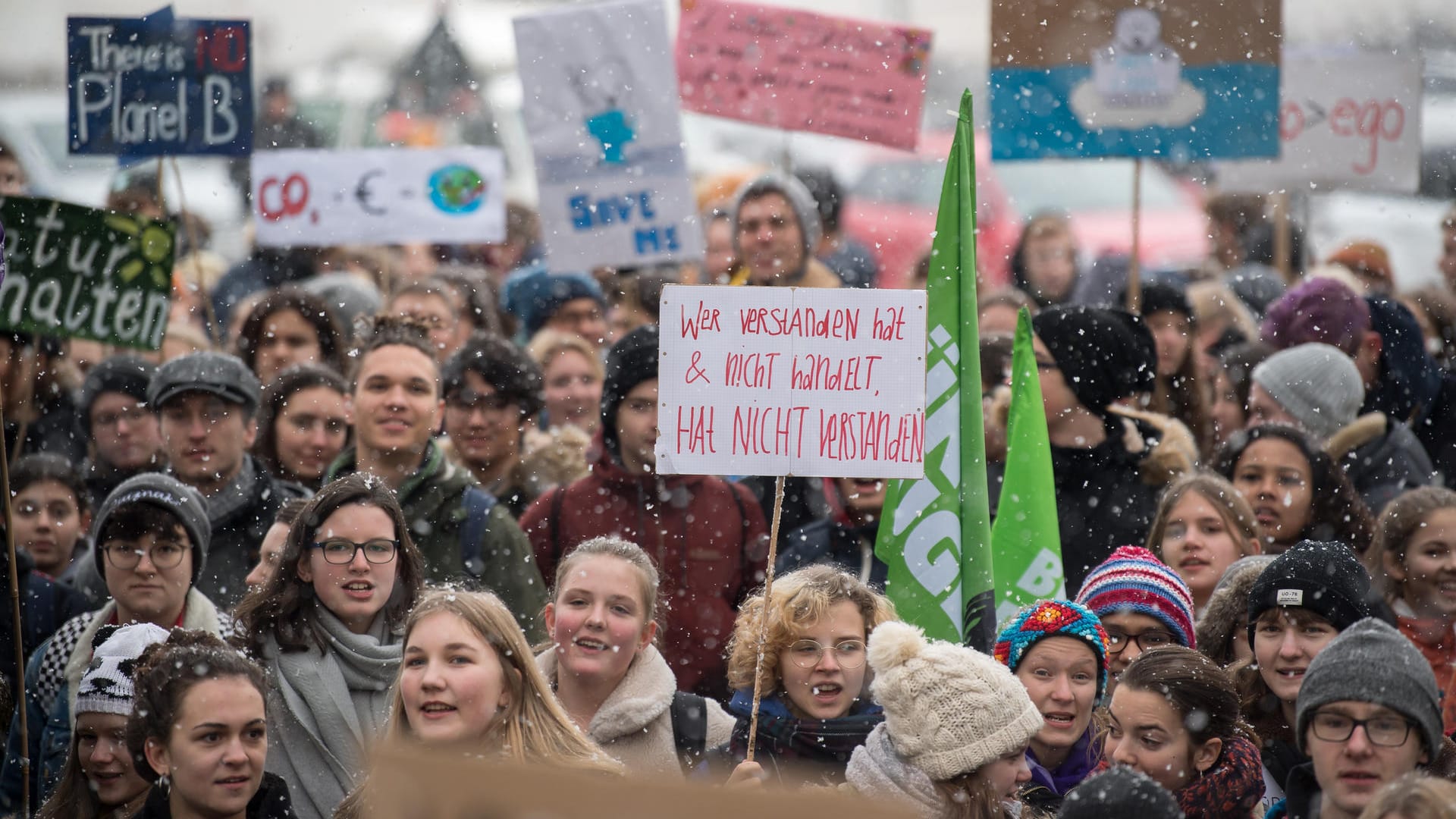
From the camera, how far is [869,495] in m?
6.08

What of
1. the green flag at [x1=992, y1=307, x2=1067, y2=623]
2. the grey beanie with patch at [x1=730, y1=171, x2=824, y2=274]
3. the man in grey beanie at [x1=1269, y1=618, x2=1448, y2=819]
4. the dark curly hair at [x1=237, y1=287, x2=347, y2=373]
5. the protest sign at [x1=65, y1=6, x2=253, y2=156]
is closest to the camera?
the man in grey beanie at [x1=1269, y1=618, x2=1448, y2=819]

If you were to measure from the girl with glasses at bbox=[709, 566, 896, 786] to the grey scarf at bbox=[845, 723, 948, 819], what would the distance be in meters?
0.35

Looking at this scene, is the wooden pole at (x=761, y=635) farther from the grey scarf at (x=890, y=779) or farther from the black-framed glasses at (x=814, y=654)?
the grey scarf at (x=890, y=779)

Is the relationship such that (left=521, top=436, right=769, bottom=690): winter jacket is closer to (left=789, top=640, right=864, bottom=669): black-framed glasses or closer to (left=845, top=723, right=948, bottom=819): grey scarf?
(left=789, top=640, right=864, bottom=669): black-framed glasses

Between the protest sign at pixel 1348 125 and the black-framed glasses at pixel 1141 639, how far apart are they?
4.93 metres

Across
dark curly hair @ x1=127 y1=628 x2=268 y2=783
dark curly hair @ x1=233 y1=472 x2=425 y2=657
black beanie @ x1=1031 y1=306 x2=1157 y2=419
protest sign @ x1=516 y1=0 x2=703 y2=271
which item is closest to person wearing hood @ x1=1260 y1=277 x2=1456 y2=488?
black beanie @ x1=1031 y1=306 x2=1157 y2=419

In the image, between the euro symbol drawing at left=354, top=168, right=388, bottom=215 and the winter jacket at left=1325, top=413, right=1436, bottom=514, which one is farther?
the euro symbol drawing at left=354, top=168, right=388, bottom=215

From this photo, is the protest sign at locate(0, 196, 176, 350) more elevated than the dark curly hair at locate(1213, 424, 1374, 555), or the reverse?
the protest sign at locate(0, 196, 176, 350)

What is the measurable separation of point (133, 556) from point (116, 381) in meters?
2.16

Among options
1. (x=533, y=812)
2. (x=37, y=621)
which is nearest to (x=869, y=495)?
(x=37, y=621)

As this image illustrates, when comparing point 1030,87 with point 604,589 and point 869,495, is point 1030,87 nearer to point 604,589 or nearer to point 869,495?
point 869,495

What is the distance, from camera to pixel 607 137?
8.44 m

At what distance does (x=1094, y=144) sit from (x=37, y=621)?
4.76 metres

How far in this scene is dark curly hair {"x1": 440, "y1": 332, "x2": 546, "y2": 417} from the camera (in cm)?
669
